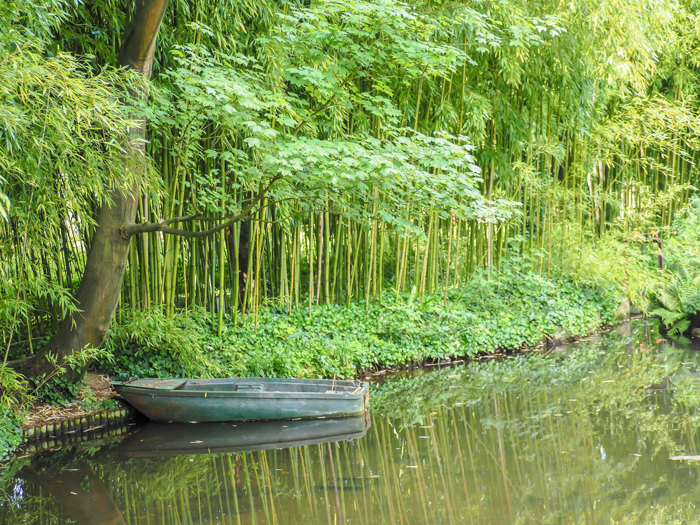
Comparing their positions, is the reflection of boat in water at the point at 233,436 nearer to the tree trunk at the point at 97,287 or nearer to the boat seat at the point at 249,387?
the boat seat at the point at 249,387

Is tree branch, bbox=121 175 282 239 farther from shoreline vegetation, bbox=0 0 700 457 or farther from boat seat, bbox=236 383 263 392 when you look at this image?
boat seat, bbox=236 383 263 392

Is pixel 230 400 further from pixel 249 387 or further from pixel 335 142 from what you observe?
pixel 335 142

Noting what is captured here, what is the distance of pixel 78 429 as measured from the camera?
14.6 ft

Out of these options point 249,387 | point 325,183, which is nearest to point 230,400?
point 249,387

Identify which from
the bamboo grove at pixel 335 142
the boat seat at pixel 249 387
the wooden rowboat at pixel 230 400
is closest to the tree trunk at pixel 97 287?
the bamboo grove at pixel 335 142

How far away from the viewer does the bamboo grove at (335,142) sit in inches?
151

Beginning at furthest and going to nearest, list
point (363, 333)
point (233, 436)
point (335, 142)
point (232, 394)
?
point (363, 333) < point (232, 394) < point (233, 436) < point (335, 142)

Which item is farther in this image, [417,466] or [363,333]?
[363,333]

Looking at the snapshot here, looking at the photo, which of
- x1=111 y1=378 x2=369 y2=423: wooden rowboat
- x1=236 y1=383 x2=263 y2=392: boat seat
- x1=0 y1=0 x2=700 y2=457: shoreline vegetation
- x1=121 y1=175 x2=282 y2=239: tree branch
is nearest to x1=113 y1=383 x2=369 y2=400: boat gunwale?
x1=111 y1=378 x2=369 y2=423: wooden rowboat

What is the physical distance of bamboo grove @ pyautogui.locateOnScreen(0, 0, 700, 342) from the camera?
3840 mm

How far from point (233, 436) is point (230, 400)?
271 mm

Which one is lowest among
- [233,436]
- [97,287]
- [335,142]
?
[233,436]

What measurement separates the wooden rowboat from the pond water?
107 millimetres

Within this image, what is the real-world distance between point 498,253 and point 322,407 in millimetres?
3809
